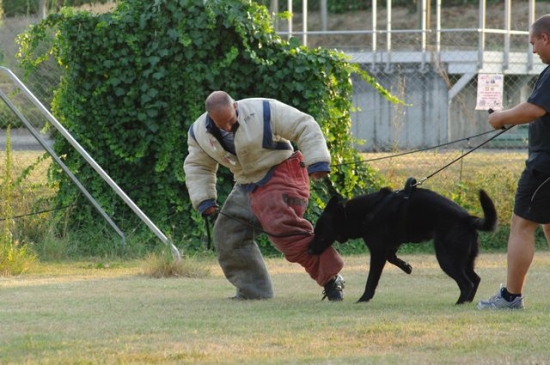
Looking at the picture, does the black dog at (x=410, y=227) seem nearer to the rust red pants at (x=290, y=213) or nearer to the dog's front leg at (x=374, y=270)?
the dog's front leg at (x=374, y=270)

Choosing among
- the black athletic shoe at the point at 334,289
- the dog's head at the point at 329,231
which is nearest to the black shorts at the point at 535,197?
the dog's head at the point at 329,231

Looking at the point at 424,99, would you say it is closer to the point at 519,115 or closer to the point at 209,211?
the point at 209,211

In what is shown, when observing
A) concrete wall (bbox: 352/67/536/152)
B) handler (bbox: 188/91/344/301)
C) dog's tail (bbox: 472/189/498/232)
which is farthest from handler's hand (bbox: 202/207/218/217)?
concrete wall (bbox: 352/67/536/152)

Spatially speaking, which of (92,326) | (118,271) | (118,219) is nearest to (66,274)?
(118,271)

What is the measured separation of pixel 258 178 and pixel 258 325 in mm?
1974

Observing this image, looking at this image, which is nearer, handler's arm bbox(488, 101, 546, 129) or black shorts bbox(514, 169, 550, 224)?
handler's arm bbox(488, 101, 546, 129)

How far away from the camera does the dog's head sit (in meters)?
8.77

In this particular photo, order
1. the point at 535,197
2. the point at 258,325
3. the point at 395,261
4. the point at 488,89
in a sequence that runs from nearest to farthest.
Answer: the point at 258,325, the point at 535,197, the point at 395,261, the point at 488,89

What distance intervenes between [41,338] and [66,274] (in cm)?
494

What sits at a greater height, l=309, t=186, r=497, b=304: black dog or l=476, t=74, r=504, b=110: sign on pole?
l=476, t=74, r=504, b=110: sign on pole

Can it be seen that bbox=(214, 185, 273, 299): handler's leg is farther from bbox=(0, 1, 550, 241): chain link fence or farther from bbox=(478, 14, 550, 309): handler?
bbox=(0, 1, 550, 241): chain link fence

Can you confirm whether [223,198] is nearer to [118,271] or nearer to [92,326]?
[118,271]

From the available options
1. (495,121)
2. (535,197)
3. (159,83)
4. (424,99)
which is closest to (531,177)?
(535,197)

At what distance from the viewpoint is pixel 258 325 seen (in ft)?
23.6
